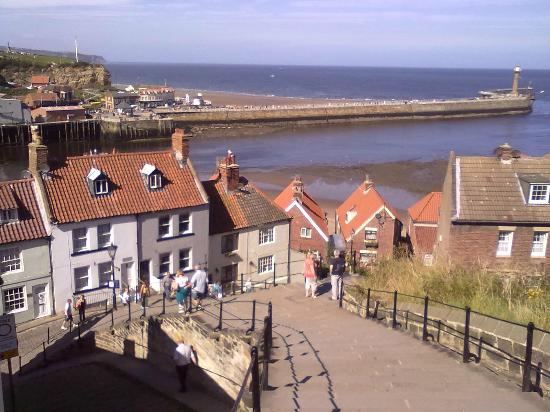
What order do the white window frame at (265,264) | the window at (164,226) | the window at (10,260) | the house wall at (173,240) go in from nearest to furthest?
the window at (10,260)
the house wall at (173,240)
the window at (164,226)
the white window frame at (265,264)

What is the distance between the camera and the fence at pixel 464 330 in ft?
29.2

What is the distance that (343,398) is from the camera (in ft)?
28.3

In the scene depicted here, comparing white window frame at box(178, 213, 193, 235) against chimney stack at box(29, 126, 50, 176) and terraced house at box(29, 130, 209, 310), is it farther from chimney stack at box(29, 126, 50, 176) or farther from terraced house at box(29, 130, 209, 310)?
chimney stack at box(29, 126, 50, 176)

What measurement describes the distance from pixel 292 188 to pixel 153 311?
16.4 metres

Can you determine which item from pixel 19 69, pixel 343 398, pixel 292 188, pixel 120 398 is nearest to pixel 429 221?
pixel 292 188

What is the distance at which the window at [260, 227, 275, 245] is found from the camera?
2775 centimetres

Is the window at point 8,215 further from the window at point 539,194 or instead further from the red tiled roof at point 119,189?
the window at point 539,194

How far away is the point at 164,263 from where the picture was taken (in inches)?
987

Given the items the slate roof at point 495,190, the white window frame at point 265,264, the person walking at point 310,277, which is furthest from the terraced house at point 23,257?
the slate roof at point 495,190

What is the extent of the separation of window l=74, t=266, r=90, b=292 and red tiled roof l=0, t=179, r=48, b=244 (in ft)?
6.38

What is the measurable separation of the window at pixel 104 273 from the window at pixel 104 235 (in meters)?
0.77

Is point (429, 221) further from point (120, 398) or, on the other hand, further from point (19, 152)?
point (19, 152)

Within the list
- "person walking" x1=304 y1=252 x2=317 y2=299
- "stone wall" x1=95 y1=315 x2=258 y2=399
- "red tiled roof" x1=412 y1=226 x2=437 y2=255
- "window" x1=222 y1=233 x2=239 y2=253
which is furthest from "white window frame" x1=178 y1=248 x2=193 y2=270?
"red tiled roof" x1=412 y1=226 x2=437 y2=255

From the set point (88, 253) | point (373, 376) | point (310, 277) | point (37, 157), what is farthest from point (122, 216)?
point (373, 376)
